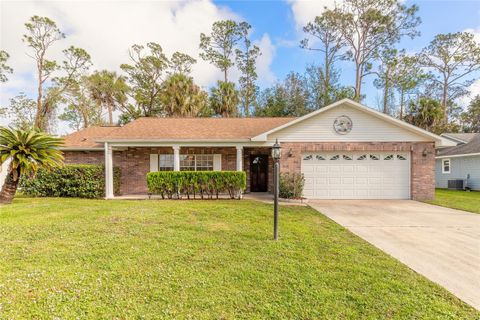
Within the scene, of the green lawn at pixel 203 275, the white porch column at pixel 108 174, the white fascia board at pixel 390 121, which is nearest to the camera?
the green lawn at pixel 203 275

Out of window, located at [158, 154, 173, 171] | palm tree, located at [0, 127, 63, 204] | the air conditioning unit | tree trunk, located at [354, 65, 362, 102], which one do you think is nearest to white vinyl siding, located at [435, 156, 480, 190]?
the air conditioning unit

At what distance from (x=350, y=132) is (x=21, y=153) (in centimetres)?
1324

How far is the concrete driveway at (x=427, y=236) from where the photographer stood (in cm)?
360

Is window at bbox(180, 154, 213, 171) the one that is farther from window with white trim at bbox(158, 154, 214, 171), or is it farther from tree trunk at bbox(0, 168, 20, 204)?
tree trunk at bbox(0, 168, 20, 204)

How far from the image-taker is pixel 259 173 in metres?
13.0

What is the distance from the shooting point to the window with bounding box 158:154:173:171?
12.4 metres

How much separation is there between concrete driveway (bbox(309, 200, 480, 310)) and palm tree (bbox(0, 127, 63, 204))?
10.5 m

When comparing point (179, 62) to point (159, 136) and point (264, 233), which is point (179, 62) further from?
point (264, 233)

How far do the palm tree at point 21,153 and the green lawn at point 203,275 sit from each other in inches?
142

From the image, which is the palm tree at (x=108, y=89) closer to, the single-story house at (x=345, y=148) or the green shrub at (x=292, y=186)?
the single-story house at (x=345, y=148)

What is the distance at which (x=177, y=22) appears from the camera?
46.8 ft

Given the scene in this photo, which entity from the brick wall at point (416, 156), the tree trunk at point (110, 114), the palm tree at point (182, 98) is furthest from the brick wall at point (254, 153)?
the tree trunk at point (110, 114)

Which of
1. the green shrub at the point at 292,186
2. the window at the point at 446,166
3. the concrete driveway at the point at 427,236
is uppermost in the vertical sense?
the window at the point at 446,166

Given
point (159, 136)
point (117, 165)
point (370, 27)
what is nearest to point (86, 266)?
point (159, 136)
